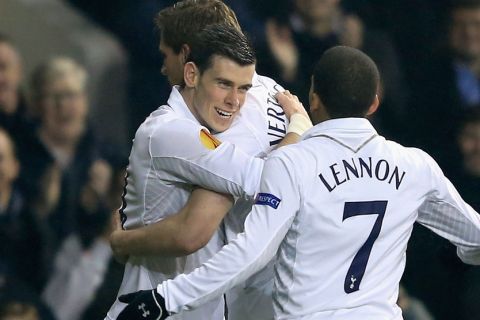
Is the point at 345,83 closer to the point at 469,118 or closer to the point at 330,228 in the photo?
the point at 330,228

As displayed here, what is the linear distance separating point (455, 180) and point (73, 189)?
176 centimetres

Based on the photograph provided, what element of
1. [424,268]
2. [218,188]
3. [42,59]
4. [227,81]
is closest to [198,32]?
[227,81]

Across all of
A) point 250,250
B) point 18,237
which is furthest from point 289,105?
point 18,237

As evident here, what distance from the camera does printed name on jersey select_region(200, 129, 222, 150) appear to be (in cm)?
297

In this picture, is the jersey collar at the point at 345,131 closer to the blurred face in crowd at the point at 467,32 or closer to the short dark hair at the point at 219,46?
the short dark hair at the point at 219,46

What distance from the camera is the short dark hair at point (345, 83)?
114 inches

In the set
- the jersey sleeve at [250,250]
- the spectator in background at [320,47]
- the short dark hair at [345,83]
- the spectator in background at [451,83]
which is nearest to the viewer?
the jersey sleeve at [250,250]

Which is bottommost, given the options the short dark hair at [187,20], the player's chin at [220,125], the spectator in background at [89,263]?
the spectator in background at [89,263]

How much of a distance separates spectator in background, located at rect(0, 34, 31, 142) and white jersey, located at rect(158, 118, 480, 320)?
217 cm

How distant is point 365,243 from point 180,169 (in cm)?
51

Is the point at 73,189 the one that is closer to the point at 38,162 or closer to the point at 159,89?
the point at 38,162

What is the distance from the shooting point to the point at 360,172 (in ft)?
9.44

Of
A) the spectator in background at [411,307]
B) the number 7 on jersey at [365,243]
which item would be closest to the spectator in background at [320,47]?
the spectator in background at [411,307]

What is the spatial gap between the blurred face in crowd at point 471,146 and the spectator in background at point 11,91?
2.02 m
